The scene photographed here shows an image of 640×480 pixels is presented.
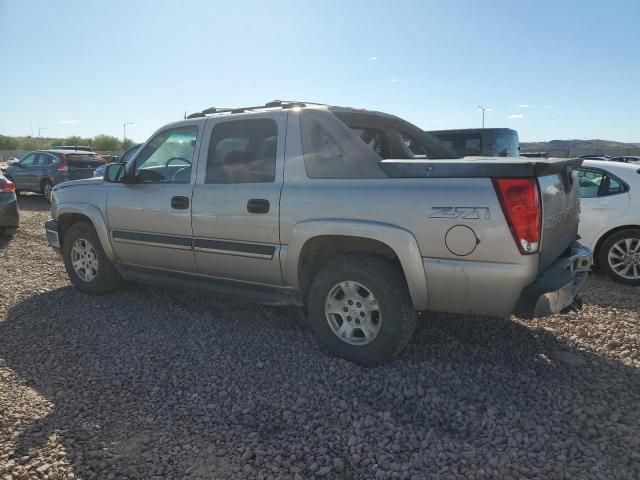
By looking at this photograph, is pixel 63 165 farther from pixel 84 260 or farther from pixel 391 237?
pixel 391 237

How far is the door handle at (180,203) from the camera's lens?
4.43 m

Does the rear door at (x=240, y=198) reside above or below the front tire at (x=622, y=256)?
above

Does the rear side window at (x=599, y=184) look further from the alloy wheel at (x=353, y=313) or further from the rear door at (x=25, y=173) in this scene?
the rear door at (x=25, y=173)

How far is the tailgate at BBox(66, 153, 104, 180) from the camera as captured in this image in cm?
1498

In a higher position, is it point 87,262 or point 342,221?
point 342,221

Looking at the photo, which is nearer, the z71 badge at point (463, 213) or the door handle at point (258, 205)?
the z71 badge at point (463, 213)

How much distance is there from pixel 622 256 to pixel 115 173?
5781mm

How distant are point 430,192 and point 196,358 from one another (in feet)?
7.10

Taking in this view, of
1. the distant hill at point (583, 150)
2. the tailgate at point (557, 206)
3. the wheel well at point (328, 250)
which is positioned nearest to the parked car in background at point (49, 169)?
the wheel well at point (328, 250)

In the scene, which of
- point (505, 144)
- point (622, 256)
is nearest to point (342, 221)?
point (622, 256)

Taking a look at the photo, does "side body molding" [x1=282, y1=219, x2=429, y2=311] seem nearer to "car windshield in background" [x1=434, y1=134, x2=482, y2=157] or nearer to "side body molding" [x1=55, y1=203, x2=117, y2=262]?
"side body molding" [x1=55, y1=203, x2=117, y2=262]

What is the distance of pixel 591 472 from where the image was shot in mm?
2480

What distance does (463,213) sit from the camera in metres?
3.13

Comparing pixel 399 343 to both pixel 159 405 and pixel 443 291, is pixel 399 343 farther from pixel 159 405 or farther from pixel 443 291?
pixel 159 405
